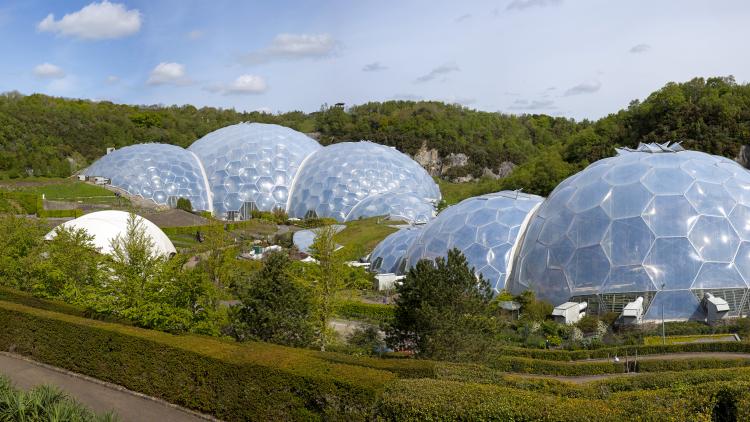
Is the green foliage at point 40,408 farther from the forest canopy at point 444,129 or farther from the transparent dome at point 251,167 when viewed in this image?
the transparent dome at point 251,167

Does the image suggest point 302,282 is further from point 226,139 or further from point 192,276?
point 226,139

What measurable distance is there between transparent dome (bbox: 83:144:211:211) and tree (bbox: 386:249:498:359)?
143 ft

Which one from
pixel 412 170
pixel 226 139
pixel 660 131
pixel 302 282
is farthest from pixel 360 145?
pixel 302 282

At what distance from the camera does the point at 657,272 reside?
2342cm

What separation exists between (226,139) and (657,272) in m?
47.2

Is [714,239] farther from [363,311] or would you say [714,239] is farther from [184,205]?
[184,205]

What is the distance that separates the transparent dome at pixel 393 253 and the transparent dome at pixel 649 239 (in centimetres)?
783

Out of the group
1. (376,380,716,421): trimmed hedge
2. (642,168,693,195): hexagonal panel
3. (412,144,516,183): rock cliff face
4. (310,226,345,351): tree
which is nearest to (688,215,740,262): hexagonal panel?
(642,168,693,195): hexagonal panel

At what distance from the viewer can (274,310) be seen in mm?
15828

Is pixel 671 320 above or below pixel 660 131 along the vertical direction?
below

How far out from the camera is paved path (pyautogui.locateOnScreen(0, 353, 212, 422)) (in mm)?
12341

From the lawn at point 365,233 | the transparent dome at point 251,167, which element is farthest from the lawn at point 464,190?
the transparent dome at point 251,167

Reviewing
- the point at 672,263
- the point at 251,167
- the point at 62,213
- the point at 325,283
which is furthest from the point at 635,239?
the point at 62,213

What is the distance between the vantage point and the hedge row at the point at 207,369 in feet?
35.2
